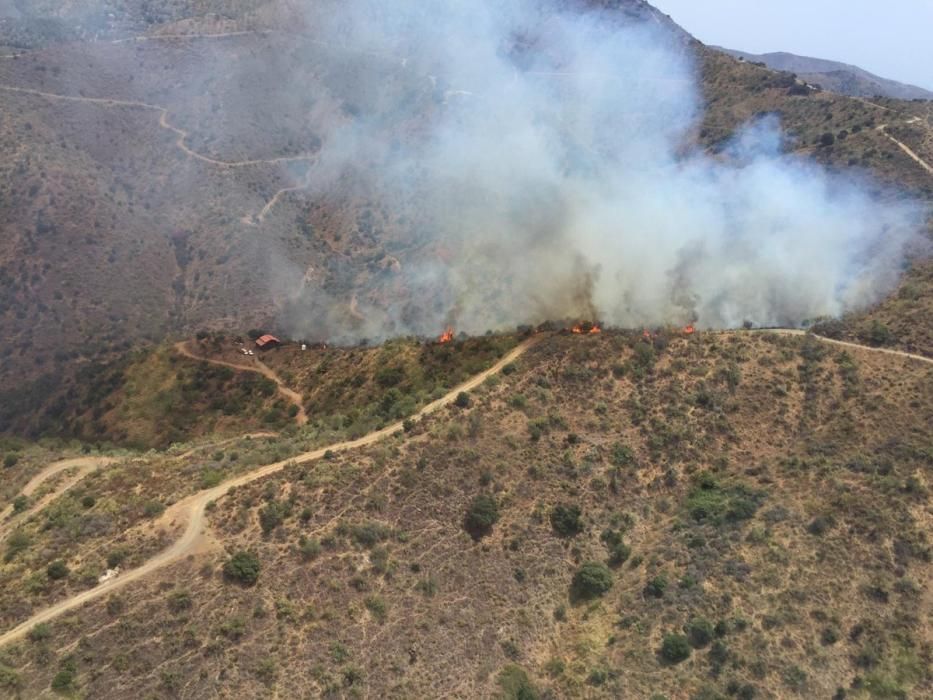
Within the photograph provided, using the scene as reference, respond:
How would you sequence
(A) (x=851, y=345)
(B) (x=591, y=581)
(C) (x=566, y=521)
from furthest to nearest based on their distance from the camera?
1. (A) (x=851, y=345)
2. (C) (x=566, y=521)
3. (B) (x=591, y=581)

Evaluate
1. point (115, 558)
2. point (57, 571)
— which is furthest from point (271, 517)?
point (57, 571)

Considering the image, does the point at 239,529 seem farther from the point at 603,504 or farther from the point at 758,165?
the point at 758,165

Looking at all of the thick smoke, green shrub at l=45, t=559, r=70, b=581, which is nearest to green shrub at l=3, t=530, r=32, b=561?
green shrub at l=45, t=559, r=70, b=581

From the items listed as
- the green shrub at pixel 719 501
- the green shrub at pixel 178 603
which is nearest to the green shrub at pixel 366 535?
the green shrub at pixel 178 603

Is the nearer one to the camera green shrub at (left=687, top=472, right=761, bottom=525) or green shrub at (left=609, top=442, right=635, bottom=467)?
green shrub at (left=687, top=472, right=761, bottom=525)

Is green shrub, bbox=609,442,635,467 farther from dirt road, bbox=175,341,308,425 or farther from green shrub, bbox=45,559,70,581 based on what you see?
green shrub, bbox=45,559,70,581

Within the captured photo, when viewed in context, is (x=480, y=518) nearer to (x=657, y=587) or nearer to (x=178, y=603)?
(x=657, y=587)
